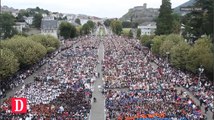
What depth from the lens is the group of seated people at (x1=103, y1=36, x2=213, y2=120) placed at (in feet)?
99.1

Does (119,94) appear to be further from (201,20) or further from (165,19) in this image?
(165,19)

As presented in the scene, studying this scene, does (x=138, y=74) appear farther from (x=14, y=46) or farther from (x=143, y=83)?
(x=14, y=46)

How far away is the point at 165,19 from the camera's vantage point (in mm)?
81438

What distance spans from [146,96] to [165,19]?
48.2 meters

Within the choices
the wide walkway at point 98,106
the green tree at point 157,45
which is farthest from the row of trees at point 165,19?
the wide walkway at point 98,106

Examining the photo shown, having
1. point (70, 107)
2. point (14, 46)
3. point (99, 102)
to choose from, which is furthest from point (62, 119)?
point (14, 46)

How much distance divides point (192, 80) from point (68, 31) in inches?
3462

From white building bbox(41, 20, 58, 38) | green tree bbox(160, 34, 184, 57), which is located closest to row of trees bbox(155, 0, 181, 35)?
green tree bbox(160, 34, 184, 57)

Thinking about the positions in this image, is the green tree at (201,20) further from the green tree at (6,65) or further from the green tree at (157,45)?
the green tree at (6,65)

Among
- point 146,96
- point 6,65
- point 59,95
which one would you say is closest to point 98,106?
point 59,95

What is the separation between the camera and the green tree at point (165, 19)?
267 ft

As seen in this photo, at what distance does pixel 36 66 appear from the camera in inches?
2293

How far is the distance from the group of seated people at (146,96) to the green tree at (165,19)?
96.2 feet

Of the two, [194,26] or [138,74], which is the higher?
[194,26]
